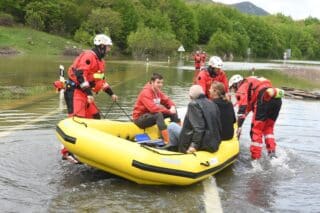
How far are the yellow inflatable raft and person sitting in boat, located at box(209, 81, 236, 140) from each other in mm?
726

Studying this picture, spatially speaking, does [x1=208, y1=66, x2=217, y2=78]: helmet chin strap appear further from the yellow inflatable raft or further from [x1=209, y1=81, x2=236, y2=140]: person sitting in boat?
the yellow inflatable raft

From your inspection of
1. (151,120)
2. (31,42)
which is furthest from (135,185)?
(31,42)

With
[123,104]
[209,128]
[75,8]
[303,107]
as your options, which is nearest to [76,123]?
[209,128]

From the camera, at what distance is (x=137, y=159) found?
6.48m

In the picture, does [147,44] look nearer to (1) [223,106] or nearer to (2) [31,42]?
(2) [31,42]

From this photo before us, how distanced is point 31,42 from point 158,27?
3229 cm

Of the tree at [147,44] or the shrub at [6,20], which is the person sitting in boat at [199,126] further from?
the shrub at [6,20]

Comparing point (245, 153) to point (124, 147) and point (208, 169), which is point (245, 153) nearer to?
point (208, 169)

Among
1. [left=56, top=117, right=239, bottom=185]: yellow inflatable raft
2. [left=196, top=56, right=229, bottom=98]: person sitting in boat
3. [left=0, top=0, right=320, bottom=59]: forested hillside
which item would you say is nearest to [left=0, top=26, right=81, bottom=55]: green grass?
[left=0, top=0, right=320, bottom=59]: forested hillside

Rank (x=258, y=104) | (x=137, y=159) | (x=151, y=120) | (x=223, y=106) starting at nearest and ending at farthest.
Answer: (x=137, y=159) → (x=223, y=106) → (x=151, y=120) → (x=258, y=104)

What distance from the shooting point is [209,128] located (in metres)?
7.11

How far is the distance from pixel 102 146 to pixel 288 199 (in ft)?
8.82

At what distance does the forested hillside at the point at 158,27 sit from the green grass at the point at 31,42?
4.19 metres

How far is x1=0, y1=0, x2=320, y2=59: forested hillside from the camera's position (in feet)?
221
